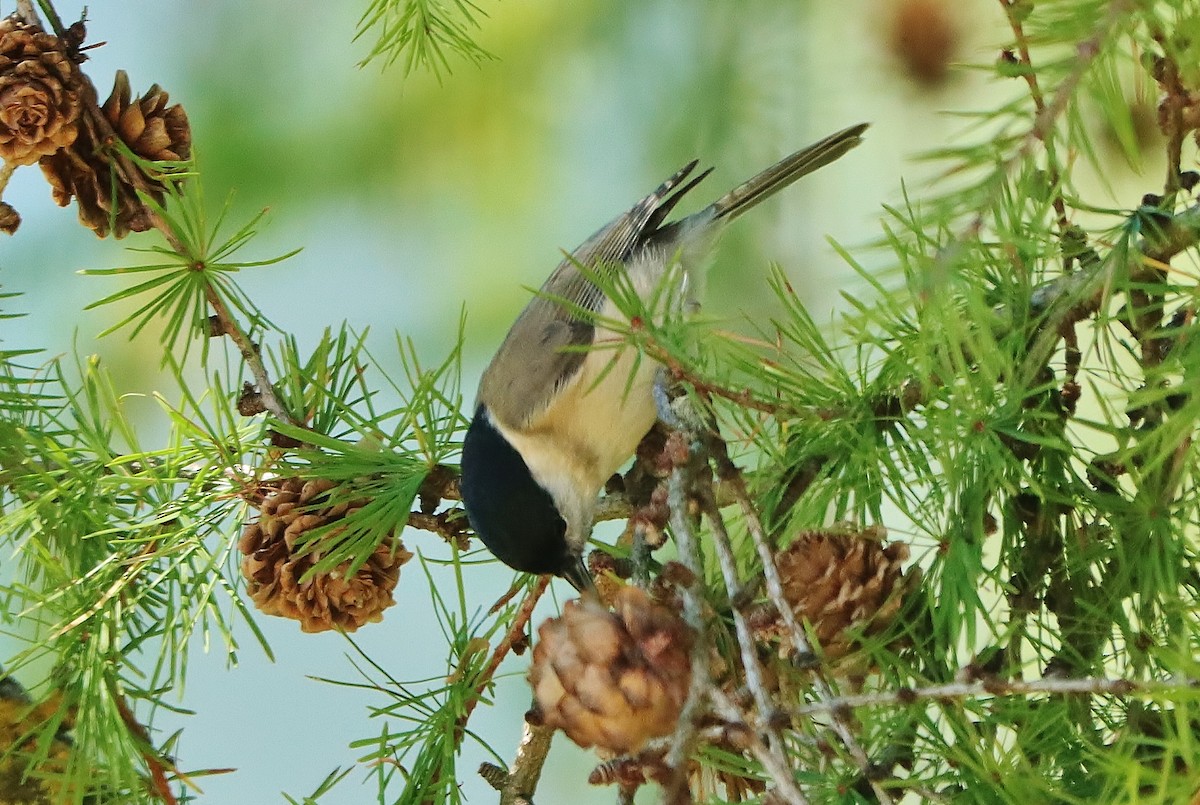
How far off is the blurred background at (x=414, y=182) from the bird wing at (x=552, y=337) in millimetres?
213

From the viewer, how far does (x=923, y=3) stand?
4.38ft

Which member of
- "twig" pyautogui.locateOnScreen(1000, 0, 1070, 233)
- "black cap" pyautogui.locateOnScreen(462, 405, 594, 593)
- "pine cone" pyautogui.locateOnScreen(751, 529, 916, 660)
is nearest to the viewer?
"twig" pyautogui.locateOnScreen(1000, 0, 1070, 233)

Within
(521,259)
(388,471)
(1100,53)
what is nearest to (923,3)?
(521,259)

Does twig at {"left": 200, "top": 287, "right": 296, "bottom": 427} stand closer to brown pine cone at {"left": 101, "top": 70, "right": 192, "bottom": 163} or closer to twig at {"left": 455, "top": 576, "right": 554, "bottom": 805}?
brown pine cone at {"left": 101, "top": 70, "right": 192, "bottom": 163}

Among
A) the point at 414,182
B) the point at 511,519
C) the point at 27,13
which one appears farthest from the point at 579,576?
the point at 414,182

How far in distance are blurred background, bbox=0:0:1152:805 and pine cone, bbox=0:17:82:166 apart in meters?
0.84

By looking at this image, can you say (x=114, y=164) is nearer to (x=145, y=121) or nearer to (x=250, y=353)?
(x=145, y=121)

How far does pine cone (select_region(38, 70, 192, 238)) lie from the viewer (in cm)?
75

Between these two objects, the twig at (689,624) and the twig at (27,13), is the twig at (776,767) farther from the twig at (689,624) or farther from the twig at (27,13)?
the twig at (27,13)

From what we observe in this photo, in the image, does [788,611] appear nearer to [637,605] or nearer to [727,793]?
[637,605]

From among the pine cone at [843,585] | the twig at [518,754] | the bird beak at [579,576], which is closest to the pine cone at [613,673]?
the pine cone at [843,585]

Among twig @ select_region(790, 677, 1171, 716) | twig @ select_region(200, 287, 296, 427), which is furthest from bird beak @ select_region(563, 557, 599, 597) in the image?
twig @ select_region(790, 677, 1171, 716)

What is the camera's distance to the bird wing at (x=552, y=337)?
1.10 meters

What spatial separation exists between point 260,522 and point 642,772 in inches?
16.0
